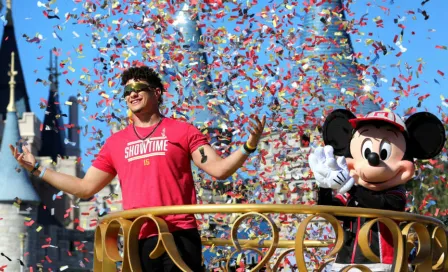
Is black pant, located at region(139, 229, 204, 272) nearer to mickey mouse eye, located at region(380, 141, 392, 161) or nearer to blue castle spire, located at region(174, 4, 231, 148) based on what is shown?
mickey mouse eye, located at region(380, 141, 392, 161)

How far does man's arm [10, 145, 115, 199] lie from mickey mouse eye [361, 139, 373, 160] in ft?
4.08

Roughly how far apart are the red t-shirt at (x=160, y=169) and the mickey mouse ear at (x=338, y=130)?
102cm

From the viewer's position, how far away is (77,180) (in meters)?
5.34

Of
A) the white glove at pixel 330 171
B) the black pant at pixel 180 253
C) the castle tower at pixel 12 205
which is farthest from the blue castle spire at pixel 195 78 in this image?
the castle tower at pixel 12 205

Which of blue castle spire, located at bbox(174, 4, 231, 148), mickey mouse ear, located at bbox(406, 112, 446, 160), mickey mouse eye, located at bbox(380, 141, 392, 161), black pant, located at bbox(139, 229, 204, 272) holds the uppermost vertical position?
blue castle spire, located at bbox(174, 4, 231, 148)

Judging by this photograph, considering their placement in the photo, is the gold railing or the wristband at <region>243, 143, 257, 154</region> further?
the wristband at <region>243, 143, 257, 154</region>

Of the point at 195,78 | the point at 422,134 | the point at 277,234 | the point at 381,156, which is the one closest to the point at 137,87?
the point at 277,234

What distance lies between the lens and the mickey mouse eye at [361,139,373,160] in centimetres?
556

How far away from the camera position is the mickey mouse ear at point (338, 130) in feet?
19.0

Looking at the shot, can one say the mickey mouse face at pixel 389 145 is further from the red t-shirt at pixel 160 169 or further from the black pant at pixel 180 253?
the black pant at pixel 180 253

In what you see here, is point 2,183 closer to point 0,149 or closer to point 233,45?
point 0,149

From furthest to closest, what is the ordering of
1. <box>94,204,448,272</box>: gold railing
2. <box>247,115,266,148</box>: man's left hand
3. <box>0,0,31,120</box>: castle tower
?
1. <box>0,0,31,120</box>: castle tower
2. <box>247,115,266,148</box>: man's left hand
3. <box>94,204,448,272</box>: gold railing

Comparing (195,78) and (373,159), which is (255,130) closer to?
(373,159)

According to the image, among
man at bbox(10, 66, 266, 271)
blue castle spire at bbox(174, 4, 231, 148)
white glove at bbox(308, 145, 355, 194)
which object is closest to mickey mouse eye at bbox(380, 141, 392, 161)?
white glove at bbox(308, 145, 355, 194)
